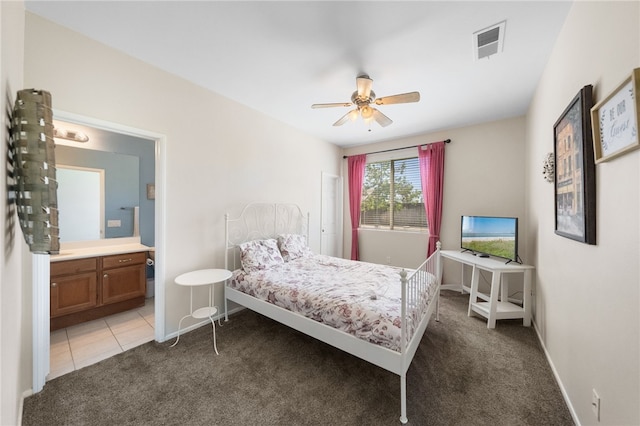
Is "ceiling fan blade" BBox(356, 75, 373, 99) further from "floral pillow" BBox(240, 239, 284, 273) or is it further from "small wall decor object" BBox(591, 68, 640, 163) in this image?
"floral pillow" BBox(240, 239, 284, 273)

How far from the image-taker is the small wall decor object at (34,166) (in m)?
0.96

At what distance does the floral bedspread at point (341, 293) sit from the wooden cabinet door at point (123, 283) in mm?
1436

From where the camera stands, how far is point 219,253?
3.00m

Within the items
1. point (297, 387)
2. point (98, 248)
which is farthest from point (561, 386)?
point (98, 248)

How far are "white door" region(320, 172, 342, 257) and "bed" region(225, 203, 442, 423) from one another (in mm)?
1199

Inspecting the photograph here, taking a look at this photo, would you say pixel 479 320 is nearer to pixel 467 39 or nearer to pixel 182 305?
pixel 467 39

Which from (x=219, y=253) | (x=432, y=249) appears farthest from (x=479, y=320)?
(x=219, y=253)

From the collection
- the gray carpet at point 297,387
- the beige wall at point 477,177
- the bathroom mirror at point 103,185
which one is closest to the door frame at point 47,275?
the gray carpet at point 297,387

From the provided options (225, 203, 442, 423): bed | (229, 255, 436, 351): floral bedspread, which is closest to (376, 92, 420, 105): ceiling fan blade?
(225, 203, 442, 423): bed

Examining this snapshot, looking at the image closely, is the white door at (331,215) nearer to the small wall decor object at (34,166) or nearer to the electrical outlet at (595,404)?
the electrical outlet at (595,404)

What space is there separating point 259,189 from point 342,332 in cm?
234

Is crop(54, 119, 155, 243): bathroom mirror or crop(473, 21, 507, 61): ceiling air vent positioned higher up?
crop(473, 21, 507, 61): ceiling air vent

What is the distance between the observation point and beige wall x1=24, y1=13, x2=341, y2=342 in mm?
1892

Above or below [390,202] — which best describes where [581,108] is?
above
